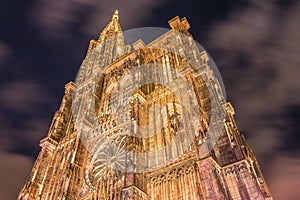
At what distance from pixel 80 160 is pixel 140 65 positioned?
8.24 meters

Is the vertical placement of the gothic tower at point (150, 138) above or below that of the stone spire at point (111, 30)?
below

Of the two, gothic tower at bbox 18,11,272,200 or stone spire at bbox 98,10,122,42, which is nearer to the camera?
gothic tower at bbox 18,11,272,200

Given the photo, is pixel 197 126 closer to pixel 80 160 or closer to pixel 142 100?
pixel 142 100

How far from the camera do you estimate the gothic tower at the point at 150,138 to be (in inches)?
392

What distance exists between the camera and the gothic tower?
9953 millimetres

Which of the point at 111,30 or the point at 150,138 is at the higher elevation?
the point at 111,30

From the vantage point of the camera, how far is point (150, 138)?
44.4ft

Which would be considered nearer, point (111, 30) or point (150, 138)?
point (150, 138)

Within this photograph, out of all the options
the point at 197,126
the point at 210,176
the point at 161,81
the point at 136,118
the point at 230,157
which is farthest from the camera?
the point at 161,81

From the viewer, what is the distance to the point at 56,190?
48.0 feet

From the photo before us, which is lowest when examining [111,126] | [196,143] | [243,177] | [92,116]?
[243,177]

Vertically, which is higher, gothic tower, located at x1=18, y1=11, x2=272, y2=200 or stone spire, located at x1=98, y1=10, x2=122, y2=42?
stone spire, located at x1=98, y1=10, x2=122, y2=42

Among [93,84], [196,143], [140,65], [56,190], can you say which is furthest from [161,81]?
[56,190]

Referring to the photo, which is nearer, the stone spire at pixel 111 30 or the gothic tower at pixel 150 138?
the gothic tower at pixel 150 138
